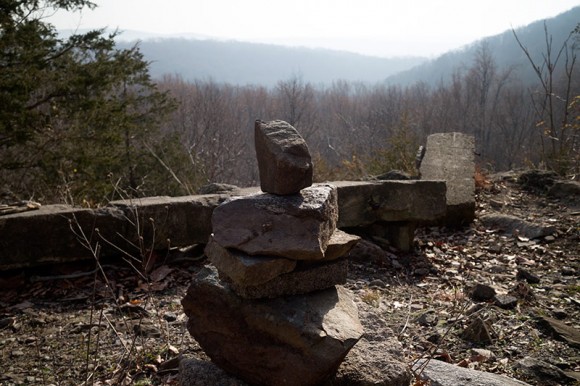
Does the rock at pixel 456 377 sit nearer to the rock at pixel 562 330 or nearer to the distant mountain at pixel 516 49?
the rock at pixel 562 330

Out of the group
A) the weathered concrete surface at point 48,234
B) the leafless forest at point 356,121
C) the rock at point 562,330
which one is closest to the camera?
the rock at point 562,330

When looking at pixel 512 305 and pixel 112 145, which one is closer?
pixel 512 305

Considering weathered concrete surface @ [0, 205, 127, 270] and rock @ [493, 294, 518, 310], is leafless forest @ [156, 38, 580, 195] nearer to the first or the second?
weathered concrete surface @ [0, 205, 127, 270]

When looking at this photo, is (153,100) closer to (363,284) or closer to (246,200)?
(363,284)

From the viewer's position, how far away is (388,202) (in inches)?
201

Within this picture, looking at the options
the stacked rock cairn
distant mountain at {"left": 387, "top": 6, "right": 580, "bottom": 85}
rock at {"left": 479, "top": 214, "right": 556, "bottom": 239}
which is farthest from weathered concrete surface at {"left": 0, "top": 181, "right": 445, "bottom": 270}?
distant mountain at {"left": 387, "top": 6, "right": 580, "bottom": 85}

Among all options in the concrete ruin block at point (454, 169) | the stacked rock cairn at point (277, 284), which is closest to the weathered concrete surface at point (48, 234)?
the stacked rock cairn at point (277, 284)

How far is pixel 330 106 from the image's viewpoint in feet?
196

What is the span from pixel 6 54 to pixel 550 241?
9327 mm

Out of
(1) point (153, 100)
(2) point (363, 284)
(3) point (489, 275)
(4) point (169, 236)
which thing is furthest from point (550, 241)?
(1) point (153, 100)

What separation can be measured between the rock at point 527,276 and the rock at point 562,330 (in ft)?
3.18

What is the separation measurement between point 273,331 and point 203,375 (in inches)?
17.6

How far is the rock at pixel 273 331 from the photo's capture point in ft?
6.60

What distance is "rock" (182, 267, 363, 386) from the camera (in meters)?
2.01
